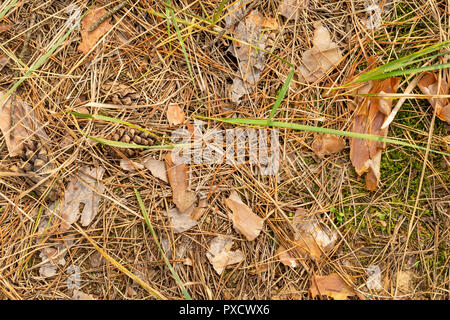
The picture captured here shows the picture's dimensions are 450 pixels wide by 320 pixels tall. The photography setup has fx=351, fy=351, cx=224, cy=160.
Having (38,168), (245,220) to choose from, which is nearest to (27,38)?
(38,168)

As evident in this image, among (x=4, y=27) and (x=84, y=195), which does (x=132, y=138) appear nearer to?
(x=84, y=195)

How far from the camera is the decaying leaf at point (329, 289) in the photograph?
6.44 ft

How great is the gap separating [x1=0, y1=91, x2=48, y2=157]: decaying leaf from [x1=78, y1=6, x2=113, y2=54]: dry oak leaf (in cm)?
47

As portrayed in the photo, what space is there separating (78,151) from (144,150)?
37cm

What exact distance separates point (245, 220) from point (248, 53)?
37.1 inches

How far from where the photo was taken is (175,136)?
2004 millimetres

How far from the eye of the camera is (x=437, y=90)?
6.45ft

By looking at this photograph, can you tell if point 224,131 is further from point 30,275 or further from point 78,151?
point 30,275

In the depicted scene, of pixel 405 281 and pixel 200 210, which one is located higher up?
pixel 200 210

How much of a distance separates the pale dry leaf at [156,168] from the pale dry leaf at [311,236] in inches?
30.8

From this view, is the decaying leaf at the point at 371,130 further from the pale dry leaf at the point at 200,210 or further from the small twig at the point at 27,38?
the small twig at the point at 27,38

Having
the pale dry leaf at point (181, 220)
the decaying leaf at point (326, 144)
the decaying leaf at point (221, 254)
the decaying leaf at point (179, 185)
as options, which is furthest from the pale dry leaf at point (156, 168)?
the decaying leaf at point (326, 144)

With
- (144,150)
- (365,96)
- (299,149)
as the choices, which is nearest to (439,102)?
(365,96)

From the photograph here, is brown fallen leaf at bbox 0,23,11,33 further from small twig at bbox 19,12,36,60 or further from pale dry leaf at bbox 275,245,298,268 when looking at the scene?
pale dry leaf at bbox 275,245,298,268
